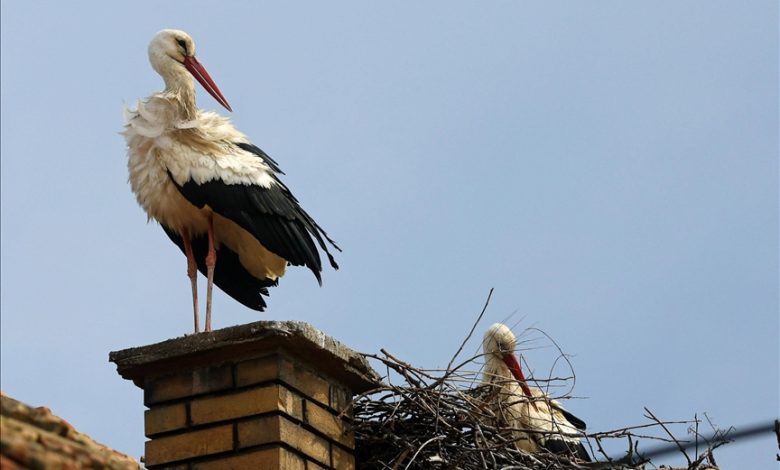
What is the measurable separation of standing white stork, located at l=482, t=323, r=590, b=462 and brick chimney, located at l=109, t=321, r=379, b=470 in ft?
3.02

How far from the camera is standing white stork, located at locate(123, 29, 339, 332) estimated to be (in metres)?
6.44

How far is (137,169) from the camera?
21.9 ft

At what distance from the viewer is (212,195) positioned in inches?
254

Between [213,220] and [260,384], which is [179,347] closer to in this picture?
[260,384]

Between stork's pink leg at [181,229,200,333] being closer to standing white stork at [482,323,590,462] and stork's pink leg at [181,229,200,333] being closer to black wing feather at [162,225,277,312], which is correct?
black wing feather at [162,225,277,312]

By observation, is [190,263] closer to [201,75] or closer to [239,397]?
[201,75]

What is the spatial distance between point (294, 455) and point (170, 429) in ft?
1.36

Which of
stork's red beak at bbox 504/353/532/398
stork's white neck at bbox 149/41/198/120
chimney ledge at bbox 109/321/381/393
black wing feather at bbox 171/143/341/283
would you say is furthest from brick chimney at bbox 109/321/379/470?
stork's red beak at bbox 504/353/532/398

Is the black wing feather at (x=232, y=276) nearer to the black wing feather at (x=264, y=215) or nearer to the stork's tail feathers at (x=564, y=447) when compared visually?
the black wing feather at (x=264, y=215)

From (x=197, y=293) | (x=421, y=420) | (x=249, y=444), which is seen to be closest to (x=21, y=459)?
(x=249, y=444)

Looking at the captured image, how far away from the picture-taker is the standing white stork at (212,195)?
6441 mm

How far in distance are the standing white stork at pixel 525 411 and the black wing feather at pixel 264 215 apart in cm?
85

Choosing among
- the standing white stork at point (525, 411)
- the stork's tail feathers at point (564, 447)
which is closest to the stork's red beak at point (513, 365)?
A: the standing white stork at point (525, 411)

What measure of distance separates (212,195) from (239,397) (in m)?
1.60
